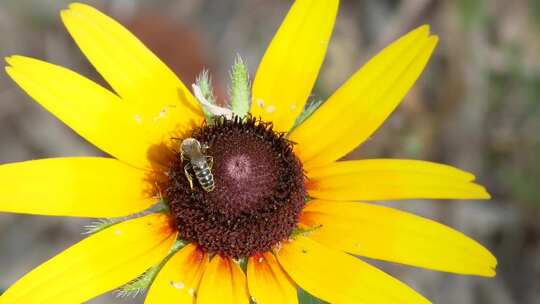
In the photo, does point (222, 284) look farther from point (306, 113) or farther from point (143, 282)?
point (306, 113)

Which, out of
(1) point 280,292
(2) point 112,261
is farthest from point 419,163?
(2) point 112,261

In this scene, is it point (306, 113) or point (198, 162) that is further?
point (306, 113)

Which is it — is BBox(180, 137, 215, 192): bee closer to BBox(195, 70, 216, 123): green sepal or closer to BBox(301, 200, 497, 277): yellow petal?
BBox(195, 70, 216, 123): green sepal

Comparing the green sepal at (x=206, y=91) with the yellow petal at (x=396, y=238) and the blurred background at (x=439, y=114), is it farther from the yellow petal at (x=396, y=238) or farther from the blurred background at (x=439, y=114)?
the blurred background at (x=439, y=114)

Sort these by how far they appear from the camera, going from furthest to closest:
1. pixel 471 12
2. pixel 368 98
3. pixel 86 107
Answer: pixel 471 12, pixel 368 98, pixel 86 107

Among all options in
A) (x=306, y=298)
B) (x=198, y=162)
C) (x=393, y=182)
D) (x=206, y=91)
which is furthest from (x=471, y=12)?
(x=198, y=162)

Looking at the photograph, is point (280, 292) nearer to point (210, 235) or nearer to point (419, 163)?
point (210, 235)

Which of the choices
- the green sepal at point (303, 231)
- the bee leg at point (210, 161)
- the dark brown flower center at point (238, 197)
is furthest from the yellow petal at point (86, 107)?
the green sepal at point (303, 231)

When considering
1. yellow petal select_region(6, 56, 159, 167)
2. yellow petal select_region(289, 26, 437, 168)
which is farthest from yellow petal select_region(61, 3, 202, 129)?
yellow petal select_region(289, 26, 437, 168)

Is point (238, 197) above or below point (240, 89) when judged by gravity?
below
